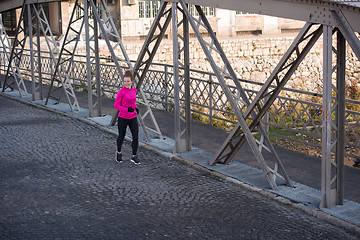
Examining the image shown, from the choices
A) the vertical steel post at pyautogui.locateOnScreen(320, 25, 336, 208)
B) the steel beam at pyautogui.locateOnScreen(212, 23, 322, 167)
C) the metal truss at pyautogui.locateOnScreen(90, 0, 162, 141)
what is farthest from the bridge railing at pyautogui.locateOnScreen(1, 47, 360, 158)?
the vertical steel post at pyautogui.locateOnScreen(320, 25, 336, 208)

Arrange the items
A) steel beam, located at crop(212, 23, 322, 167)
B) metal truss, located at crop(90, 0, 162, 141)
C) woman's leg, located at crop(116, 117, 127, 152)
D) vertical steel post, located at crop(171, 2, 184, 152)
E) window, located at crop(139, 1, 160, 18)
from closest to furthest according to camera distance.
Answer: steel beam, located at crop(212, 23, 322, 167) → woman's leg, located at crop(116, 117, 127, 152) → vertical steel post, located at crop(171, 2, 184, 152) → metal truss, located at crop(90, 0, 162, 141) → window, located at crop(139, 1, 160, 18)

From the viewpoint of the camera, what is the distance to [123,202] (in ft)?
27.0

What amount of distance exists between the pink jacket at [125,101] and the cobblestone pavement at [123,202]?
2.84 feet

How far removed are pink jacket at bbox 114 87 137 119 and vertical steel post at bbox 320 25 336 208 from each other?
3856mm

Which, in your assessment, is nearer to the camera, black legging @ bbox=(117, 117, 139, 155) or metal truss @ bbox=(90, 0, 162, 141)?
black legging @ bbox=(117, 117, 139, 155)

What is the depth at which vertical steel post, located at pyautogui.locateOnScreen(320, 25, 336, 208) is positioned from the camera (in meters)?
7.38

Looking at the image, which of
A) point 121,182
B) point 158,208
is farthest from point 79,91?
point 158,208

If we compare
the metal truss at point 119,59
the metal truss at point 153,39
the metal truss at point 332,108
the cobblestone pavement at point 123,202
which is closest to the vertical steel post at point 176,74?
the metal truss at point 153,39

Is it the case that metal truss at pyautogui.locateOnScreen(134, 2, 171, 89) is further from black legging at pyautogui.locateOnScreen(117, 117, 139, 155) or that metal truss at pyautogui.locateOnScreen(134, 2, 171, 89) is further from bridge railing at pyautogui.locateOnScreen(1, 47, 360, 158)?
bridge railing at pyautogui.locateOnScreen(1, 47, 360, 158)

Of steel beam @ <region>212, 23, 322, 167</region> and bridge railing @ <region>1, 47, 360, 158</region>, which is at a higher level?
steel beam @ <region>212, 23, 322, 167</region>

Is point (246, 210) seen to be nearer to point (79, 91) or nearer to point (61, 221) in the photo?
point (61, 221)

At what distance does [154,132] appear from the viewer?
12.4 metres

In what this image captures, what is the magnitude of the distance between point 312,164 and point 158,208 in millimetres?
3323

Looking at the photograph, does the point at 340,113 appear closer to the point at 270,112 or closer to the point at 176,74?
the point at 176,74
